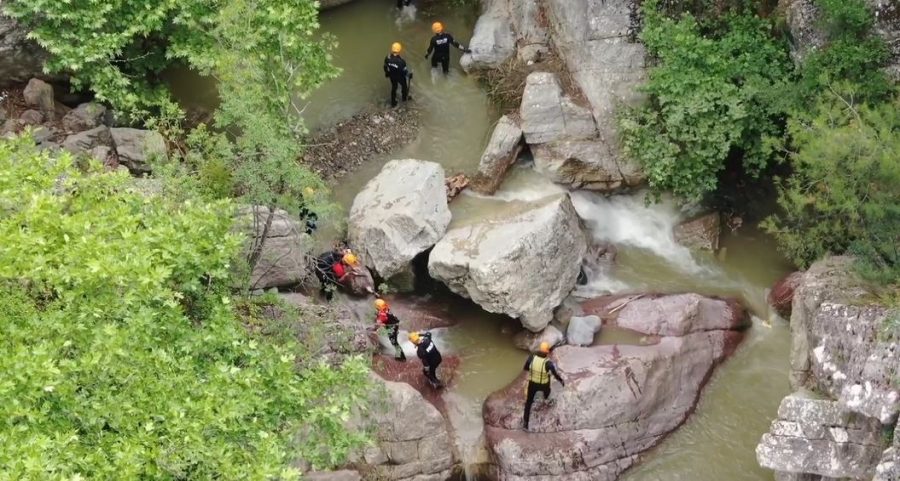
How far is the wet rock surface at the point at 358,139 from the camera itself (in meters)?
19.5

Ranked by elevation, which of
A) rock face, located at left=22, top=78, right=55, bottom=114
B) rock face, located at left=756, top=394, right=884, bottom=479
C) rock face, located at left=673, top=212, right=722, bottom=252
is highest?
rock face, located at left=22, top=78, right=55, bottom=114

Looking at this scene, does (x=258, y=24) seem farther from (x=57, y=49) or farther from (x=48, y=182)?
(x=48, y=182)

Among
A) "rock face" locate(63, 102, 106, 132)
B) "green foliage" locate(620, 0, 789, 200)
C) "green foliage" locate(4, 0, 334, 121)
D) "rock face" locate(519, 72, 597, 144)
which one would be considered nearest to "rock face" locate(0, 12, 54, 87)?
"green foliage" locate(4, 0, 334, 121)

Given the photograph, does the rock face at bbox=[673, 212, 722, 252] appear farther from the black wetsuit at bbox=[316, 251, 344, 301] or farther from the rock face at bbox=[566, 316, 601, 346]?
the black wetsuit at bbox=[316, 251, 344, 301]

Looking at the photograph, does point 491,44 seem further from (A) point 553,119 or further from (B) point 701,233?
(B) point 701,233

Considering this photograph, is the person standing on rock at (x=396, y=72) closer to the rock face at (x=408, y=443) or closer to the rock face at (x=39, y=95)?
the rock face at (x=39, y=95)

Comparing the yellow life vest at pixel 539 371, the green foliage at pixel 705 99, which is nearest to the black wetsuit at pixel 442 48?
the green foliage at pixel 705 99

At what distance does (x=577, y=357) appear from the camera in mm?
16344

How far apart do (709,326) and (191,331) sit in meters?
10.3

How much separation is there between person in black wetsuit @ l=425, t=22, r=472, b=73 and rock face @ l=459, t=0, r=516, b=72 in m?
0.25

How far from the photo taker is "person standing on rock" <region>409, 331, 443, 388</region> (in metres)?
15.9

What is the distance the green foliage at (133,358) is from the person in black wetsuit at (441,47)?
9.49 metres

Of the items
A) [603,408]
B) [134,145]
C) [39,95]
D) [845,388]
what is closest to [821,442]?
[845,388]

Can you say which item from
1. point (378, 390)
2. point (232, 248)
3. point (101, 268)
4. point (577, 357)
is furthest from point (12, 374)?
point (577, 357)
